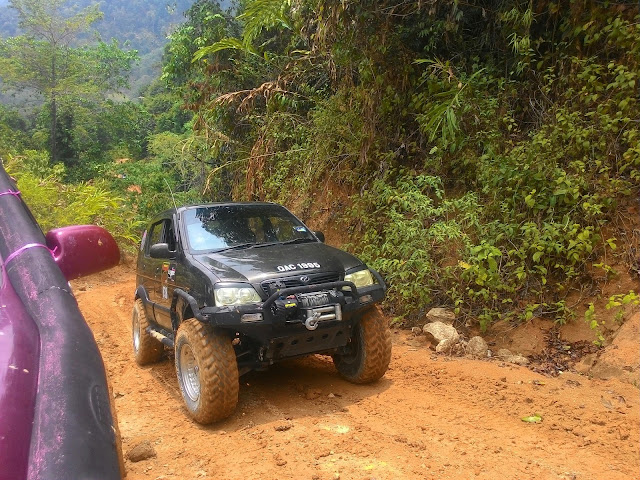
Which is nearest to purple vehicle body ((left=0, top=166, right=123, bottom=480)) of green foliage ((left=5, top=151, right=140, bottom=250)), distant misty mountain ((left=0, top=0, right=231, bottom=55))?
green foliage ((left=5, top=151, right=140, bottom=250))

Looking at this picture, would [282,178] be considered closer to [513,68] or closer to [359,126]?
[359,126]

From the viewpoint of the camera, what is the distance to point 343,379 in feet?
17.0

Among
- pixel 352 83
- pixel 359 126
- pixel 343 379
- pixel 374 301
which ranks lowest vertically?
pixel 343 379

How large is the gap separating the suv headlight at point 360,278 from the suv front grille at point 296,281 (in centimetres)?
21

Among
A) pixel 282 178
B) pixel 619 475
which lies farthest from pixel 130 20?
pixel 619 475

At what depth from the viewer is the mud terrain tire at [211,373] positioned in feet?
13.5

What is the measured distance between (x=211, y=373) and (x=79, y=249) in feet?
7.09

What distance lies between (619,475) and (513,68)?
578 cm

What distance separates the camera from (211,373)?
4.11 meters

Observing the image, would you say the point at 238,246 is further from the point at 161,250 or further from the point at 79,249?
the point at 79,249

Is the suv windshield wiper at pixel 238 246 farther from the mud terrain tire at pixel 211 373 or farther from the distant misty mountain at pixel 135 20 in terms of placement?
the distant misty mountain at pixel 135 20

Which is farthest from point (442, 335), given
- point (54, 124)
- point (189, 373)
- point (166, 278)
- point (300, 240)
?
point (54, 124)

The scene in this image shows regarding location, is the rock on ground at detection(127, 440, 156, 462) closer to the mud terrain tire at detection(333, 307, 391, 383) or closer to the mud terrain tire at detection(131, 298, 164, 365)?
the mud terrain tire at detection(333, 307, 391, 383)

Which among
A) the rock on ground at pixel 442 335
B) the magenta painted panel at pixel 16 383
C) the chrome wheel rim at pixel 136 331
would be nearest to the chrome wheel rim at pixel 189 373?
the chrome wheel rim at pixel 136 331
